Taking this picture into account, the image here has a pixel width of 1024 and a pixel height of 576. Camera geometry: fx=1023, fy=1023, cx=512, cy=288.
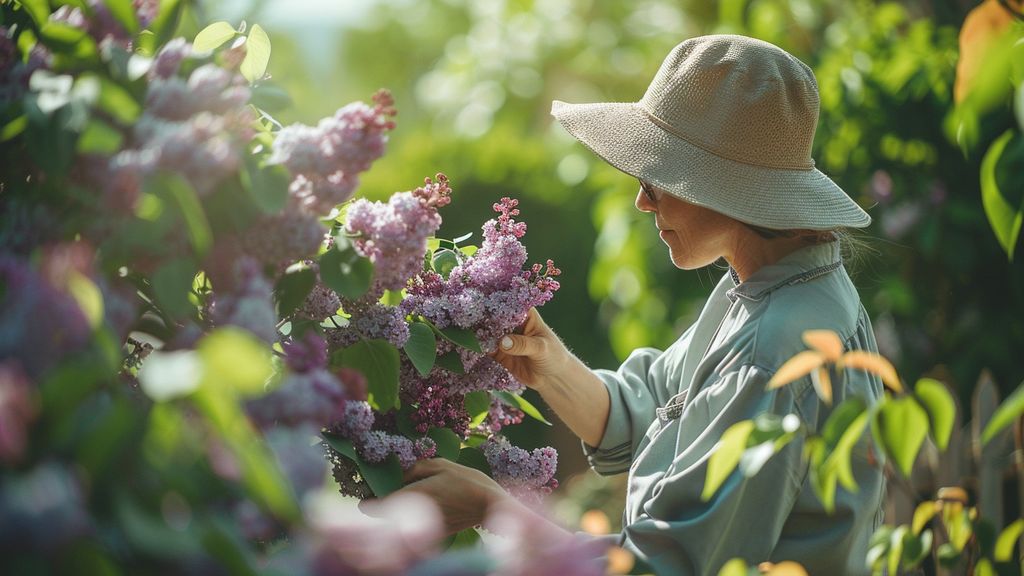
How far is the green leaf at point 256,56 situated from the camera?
55.5 inches

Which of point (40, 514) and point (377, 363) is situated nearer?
point (40, 514)

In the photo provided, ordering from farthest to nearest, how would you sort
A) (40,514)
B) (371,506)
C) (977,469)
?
(977,469) < (371,506) < (40,514)

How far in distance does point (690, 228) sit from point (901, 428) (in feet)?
3.07

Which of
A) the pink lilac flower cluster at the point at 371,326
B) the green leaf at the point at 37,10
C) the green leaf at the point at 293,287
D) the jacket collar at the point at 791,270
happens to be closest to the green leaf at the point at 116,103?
the green leaf at the point at 37,10

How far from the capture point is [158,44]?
129cm

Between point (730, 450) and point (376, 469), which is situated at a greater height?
point (730, 450)

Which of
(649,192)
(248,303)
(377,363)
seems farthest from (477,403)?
(248,303)

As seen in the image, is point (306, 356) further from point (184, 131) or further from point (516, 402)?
point (516, 402)

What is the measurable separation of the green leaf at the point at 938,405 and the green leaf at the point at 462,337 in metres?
0.80

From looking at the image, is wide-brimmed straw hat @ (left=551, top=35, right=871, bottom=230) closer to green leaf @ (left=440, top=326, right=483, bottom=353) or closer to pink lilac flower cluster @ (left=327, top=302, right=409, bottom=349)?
green leaf @ (left=440, top=326, right=483, bottom=353)

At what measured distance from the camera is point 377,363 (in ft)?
4.98

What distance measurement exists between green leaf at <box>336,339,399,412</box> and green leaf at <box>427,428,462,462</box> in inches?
7.1

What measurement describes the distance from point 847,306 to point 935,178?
3.00 meters

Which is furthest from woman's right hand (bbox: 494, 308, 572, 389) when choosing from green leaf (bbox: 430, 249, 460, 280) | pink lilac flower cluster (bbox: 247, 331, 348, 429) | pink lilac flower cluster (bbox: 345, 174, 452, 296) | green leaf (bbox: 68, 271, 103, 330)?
green leaf (bbox: 68, 271, 103, 330)
